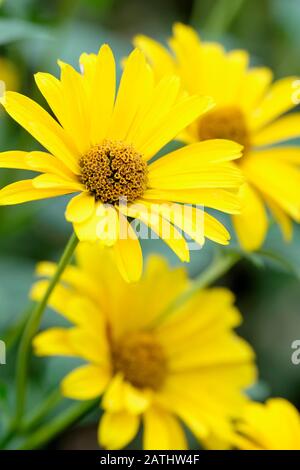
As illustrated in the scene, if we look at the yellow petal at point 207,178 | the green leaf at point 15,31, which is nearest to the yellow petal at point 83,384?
the yellow petal at point 207,178

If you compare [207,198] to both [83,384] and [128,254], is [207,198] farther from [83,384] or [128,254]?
[83,384]

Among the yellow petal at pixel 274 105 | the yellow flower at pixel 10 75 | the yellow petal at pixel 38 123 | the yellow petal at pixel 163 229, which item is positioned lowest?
the yellow petal at pixel 163 229

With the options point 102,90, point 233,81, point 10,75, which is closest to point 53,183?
point 102,90

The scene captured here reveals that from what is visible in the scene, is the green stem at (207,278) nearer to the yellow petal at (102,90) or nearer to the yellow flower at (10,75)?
the yellow petal at (102,90)

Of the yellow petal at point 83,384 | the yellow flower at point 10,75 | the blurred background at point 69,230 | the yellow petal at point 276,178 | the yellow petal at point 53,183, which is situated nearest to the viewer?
the yellow petal at point 53,183

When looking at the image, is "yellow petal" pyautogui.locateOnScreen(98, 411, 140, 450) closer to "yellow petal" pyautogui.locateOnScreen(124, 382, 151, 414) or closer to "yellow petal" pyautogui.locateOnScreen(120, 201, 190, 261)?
"yellow petal" pyautogui.locateOnScreen(124, 382, 151, 414)
